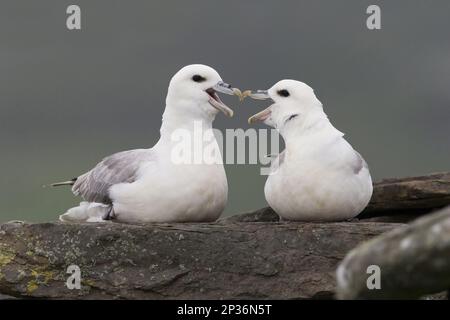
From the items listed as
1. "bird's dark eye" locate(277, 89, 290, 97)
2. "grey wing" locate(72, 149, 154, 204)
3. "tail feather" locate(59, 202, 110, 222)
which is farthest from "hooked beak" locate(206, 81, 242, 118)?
"tail feather" locate(59, 202, 110, 222)

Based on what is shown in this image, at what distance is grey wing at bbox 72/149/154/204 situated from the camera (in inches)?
398

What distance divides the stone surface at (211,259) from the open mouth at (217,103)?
44.8 inches

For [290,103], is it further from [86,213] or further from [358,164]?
[86,213]

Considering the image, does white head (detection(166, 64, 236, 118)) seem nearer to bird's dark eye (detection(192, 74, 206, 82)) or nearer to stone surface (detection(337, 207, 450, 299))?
bird's dark eye (detection(192, 74, 206, 82))

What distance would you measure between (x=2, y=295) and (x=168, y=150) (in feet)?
6.97

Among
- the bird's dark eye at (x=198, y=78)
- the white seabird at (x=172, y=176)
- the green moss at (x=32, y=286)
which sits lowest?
the green moss at (x=32, y=286)

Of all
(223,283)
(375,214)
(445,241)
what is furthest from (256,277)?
(445,241)

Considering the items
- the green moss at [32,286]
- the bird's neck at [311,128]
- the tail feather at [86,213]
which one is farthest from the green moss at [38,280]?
the bird's neck at [311,128]

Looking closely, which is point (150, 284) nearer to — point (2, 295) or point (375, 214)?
point (2, 295)

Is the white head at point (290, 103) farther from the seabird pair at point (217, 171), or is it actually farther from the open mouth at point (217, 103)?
the open mouth at point (217, 103)

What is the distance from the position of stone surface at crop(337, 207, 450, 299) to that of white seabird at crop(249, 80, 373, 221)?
3753 mm

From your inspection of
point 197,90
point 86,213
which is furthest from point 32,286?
point 197,90

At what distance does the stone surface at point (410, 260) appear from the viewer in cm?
562

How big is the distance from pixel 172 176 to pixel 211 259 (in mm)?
903
